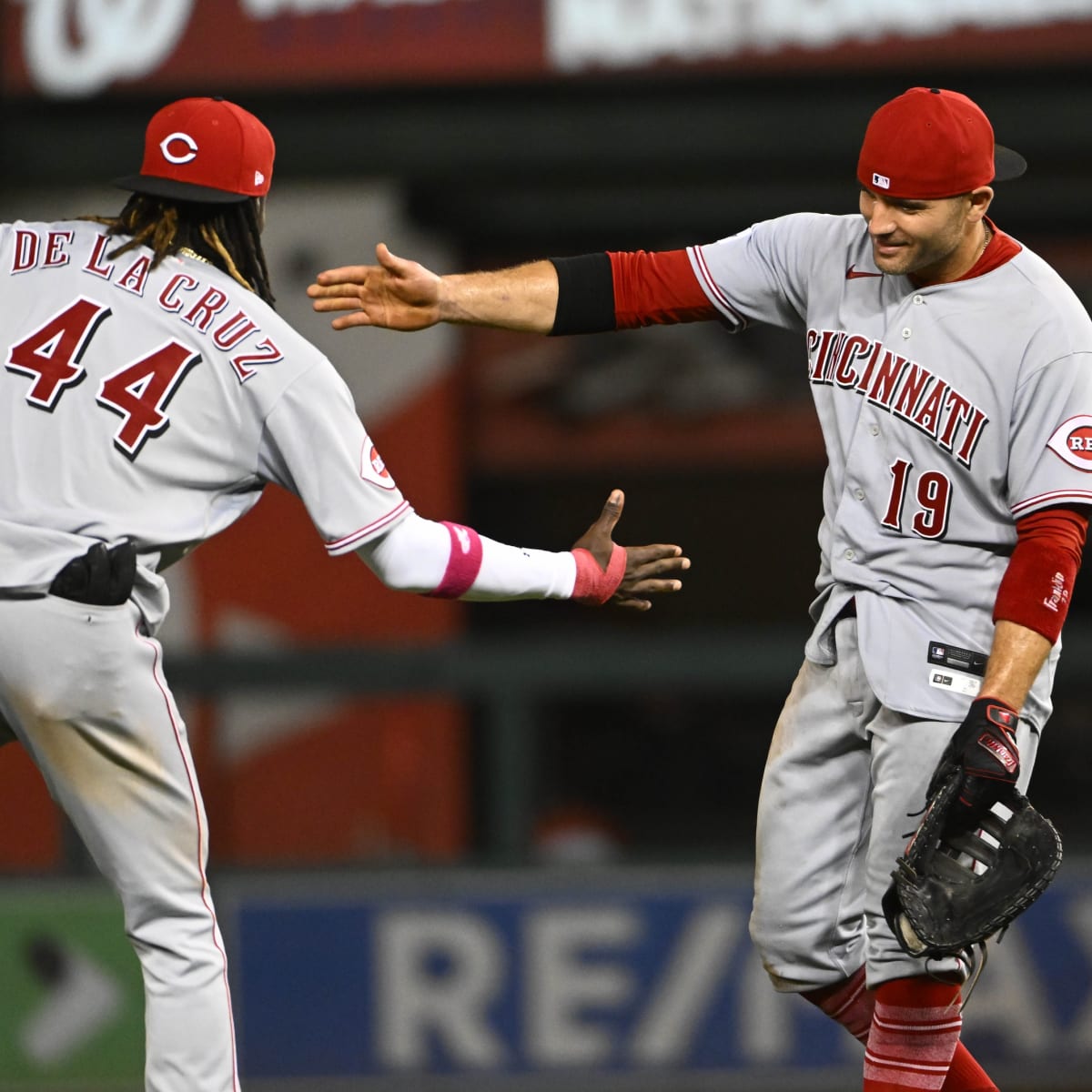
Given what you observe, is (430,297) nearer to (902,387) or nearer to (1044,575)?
(902,387)

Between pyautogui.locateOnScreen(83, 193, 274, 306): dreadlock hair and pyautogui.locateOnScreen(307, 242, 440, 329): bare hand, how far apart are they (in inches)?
5.3

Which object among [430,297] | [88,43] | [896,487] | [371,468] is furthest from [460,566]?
[88,43]

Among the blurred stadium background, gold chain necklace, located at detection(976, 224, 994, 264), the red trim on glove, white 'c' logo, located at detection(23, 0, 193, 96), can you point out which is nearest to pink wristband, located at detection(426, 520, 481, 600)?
the red trim on glove

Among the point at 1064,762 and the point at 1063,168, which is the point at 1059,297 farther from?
the point at 1064,762

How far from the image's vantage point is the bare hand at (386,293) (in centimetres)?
351

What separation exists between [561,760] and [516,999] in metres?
2.24

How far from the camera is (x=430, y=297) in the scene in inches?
139

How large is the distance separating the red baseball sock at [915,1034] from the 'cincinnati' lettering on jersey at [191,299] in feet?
4.80

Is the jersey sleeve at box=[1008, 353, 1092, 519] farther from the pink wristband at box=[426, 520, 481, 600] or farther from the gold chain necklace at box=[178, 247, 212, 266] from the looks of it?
the gold chain necklace at box=[178, 247, 212, 266]

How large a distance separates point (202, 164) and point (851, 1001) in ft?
5.99

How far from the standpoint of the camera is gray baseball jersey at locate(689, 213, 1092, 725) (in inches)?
127

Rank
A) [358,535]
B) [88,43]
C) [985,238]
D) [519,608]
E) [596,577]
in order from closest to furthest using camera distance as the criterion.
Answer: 1. [358,535]
2. [985,238]
3. [596,577]
4. [88,43]
5. [519,608]

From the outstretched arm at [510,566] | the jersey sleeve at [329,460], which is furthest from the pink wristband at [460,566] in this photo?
the jersey sleeve at [329,460]

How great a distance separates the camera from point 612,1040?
557cm
